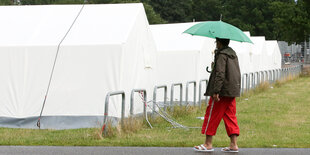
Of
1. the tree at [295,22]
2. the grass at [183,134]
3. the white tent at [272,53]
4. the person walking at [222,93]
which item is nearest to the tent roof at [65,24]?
the grass at [183,134]

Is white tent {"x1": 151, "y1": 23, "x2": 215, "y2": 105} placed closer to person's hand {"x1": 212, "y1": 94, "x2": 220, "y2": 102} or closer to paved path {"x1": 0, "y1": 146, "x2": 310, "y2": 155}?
paved path {"x1": 0, "y1": 146, "x2": 310, "y2": 155}

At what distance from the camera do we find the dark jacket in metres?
7.84

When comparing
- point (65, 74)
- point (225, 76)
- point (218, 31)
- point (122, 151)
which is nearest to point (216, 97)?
point (225, 76)

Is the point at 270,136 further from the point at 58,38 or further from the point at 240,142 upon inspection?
the point at 58,38

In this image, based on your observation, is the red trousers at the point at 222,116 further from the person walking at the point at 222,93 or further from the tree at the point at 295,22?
the tree at the point at 295,22

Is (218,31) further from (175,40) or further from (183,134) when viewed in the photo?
(175,40)

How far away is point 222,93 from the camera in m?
7.90

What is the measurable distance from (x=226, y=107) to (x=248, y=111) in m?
6.67

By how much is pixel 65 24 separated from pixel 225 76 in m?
5.79

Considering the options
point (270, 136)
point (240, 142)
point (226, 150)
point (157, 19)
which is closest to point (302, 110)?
point (270, 136)

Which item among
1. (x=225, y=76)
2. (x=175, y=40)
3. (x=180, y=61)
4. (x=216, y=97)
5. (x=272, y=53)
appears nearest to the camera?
(x=216, y=97)

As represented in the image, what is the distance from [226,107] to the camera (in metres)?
8.05

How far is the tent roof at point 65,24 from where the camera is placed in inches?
480

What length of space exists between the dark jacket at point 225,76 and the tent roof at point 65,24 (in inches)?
170
